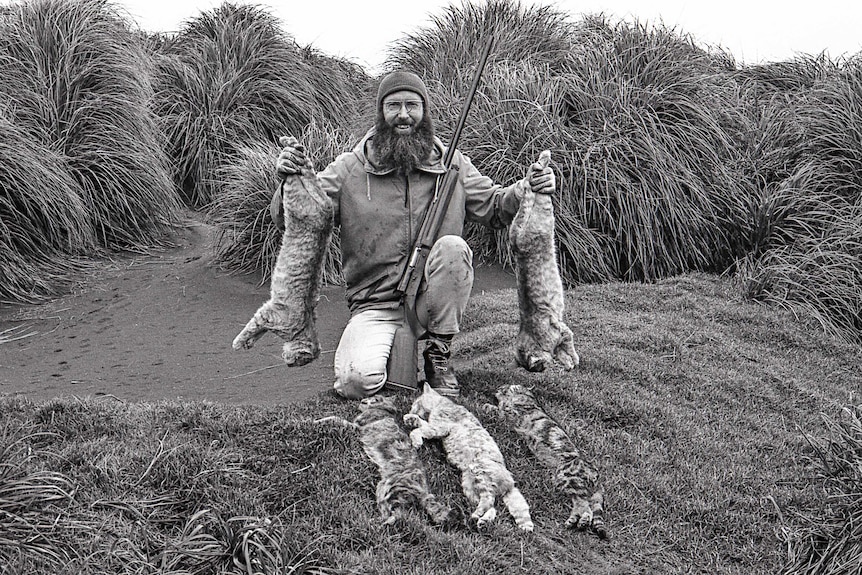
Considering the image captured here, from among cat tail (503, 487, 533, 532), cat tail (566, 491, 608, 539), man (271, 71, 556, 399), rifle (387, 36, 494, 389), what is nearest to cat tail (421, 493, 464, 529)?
cat tail (503, 487, 533, 532)

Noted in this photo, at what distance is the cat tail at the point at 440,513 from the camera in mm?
3832

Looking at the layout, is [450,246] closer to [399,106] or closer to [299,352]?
[399,106]

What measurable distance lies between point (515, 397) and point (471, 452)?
0.73 metres

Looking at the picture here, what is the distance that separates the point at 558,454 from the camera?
14.3 feet

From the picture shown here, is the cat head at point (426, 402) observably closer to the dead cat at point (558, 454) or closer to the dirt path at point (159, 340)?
the dead cat at point (558, 454)

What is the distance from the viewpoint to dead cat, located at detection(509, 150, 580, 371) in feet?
15.7

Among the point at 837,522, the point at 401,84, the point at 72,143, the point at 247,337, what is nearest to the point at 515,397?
the point at 247,337

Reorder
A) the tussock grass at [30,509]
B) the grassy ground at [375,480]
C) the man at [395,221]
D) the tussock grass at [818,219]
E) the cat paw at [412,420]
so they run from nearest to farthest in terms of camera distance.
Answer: the tussock grass at [30,509] < the grassy ground at [375,480] < the cat paw at [412,420] < the man at [395,221] < the tussock grass at [818,219]

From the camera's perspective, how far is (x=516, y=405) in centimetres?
476

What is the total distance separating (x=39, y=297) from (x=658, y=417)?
5.16 meters

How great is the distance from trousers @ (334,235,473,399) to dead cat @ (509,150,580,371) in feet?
0.98

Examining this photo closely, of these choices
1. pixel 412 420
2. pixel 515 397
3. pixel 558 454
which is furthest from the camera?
pixel 515 397

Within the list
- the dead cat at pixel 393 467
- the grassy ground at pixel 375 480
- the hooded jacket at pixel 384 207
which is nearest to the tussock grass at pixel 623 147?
the grassy ground at pixel 375 480

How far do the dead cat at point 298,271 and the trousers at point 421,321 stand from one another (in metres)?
0.24
